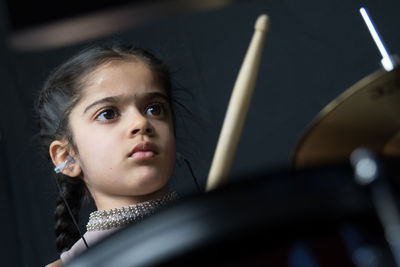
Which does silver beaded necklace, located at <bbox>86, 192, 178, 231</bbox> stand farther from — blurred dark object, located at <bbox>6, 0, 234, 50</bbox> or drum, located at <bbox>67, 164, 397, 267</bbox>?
drum, located at <bbox>67, 164, 397, 267</bbox>

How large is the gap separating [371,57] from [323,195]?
0.74 m

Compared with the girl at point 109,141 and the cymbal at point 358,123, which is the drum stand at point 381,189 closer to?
the cymbal at point 358,123

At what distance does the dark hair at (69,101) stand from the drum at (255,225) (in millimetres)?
476

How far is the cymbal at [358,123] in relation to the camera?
1.34 ft

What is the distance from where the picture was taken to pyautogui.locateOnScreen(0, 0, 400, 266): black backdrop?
2.44ft

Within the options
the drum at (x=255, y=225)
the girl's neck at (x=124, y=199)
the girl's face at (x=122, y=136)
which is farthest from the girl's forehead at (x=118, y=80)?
the drum at (x=255, y=225)

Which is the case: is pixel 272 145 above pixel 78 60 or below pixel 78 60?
below

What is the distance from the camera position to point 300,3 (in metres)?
0.89

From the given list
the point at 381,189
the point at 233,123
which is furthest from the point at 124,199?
the point at 381,189

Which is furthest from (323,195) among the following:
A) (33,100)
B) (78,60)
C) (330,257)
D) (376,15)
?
(376,15)

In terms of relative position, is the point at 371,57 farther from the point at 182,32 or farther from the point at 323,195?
the point at 323,195

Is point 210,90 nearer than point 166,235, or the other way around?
point 166,235

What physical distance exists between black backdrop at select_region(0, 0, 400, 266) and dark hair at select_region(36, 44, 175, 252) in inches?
3.4

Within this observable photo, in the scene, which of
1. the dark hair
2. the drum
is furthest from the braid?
the drum
